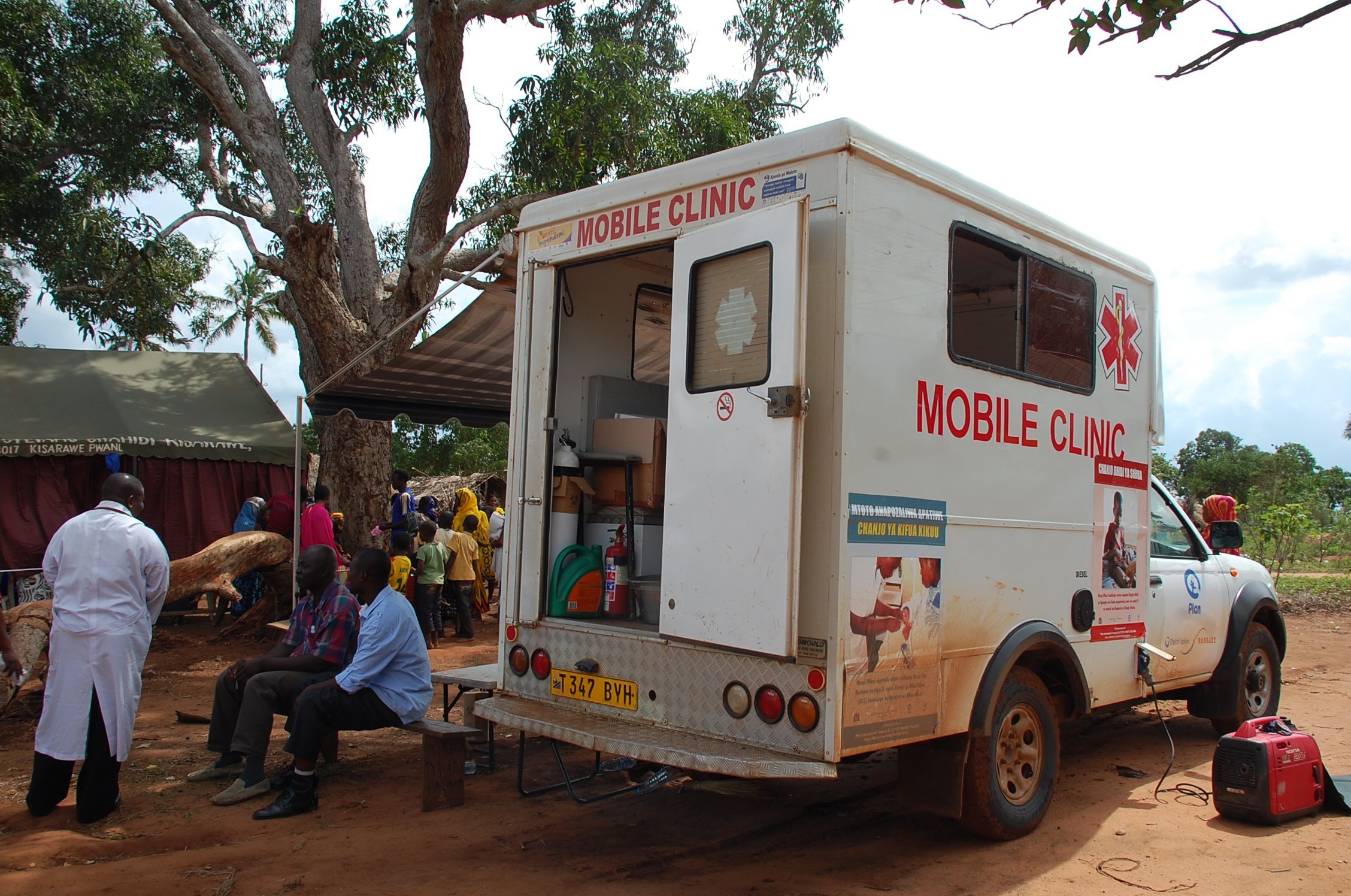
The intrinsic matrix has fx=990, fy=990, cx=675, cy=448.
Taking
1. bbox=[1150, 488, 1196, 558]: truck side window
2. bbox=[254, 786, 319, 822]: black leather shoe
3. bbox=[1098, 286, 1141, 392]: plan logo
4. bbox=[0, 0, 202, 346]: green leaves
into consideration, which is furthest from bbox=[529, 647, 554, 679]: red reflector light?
bbox=[0, 0, 202, 346]: green leaves

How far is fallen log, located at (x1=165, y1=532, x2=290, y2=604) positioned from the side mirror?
8.68m

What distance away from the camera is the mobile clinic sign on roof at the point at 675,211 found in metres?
3.94

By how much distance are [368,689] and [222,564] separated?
5727 mm

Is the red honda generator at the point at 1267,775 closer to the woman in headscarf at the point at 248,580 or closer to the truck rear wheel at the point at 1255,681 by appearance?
the truck rear wheel at the point at 1255,681

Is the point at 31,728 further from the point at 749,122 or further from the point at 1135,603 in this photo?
the point at 749,122

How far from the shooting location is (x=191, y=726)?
22.2ft

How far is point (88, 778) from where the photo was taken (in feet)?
15.4

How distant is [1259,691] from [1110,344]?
3063 mm

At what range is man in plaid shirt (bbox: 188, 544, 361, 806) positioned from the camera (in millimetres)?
5203

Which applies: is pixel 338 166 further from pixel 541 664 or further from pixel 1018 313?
pixel 1018 313

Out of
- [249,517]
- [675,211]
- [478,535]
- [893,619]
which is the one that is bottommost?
[893,619]

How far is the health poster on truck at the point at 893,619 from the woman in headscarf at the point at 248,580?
915 cm

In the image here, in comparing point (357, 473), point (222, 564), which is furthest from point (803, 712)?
point (357, 473)

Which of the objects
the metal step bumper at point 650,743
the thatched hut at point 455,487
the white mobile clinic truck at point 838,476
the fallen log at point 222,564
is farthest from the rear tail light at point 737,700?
the thatched hut at point 455,487
